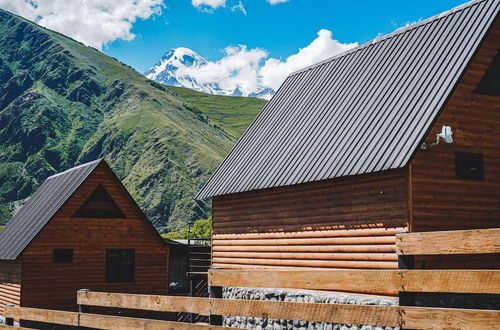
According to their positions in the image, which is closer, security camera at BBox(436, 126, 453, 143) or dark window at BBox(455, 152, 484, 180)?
security camera at BBox(436, 126, 453, 143)

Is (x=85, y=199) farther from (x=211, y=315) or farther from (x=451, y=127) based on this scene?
(x=211, y=315)

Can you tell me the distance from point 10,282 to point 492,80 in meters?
21.9

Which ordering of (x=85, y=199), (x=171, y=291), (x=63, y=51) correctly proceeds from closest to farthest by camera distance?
(x=85, y=199) < (x=171, y=291) < (x=63, y=51)

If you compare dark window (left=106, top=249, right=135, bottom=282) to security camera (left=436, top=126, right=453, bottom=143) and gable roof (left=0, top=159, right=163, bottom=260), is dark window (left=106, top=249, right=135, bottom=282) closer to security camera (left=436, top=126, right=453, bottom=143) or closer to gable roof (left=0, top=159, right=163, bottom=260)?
gable roof (left=0, top=159, right=163, bottom=260)

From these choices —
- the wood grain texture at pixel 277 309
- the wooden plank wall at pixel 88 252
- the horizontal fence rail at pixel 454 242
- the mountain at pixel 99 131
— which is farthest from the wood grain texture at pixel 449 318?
the mountain at pixel 99 131

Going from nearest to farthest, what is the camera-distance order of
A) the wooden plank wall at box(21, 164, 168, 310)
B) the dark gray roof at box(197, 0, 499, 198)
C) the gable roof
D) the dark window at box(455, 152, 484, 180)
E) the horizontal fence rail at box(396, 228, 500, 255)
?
the horizontal fence rail at box(396, 228, 500, 255), the dark gray roof at box(197, 0, 499, 198), the dark window at box(455, 152, 484, 180), the wooden plank wall at box(21, 164, 168, 310), the gable roof

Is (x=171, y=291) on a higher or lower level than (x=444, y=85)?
lower

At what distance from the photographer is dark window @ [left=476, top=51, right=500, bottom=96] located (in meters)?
17.4

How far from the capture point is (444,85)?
16719mm

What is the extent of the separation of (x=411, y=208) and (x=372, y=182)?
1.63m

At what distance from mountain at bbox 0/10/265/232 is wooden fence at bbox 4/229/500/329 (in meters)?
106

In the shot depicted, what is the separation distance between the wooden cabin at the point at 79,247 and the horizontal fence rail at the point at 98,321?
15991 millimetres

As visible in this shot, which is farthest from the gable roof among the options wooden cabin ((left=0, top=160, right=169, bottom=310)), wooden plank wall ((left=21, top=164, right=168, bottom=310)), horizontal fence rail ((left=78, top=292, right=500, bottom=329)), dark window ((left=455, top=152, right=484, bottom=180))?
horizontal fence rail ((left=78, top=292, right=500, bottom=329))

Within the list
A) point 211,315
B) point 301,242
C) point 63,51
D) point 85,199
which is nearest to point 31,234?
point 85,199
